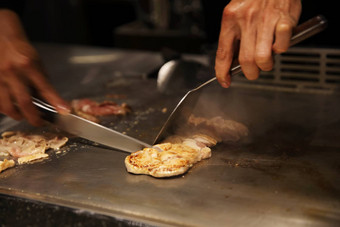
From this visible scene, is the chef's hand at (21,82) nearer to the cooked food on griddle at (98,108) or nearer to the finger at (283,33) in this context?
the cooked food on griddle at (98,108)

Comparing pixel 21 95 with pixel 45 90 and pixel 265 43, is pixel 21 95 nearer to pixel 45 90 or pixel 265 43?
pixel 45 90

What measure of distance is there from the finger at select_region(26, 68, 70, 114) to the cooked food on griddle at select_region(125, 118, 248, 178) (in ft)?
1.18

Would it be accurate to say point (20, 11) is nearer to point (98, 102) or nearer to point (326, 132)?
point (98, 102)

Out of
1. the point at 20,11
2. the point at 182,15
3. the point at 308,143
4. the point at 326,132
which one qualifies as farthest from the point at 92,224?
the point at 182,15

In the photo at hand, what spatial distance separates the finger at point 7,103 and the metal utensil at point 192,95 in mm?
597

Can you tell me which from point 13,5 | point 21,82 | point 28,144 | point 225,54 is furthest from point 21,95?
point 13,5

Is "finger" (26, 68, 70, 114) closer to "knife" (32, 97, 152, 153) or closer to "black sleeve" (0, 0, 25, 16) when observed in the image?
"knife" (32, 97, 152, 153)

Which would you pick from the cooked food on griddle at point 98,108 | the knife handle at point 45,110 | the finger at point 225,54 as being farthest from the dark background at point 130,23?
the knife handle at point 45,110

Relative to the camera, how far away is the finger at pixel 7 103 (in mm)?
1609

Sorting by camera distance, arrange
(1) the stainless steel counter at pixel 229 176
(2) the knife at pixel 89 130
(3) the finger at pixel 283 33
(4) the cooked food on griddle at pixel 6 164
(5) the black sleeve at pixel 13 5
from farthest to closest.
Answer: (5) the black sleeve at pixel 13 5 < (2) the knife at pixel 89 130 < (4) the cooked food on griddle at pixel 6 164 < (3) the finger at pixel 283 33 < (1) the stainless steel counter at pixel 229 176

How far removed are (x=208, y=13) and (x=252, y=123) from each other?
143 centimetres

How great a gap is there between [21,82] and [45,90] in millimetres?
98

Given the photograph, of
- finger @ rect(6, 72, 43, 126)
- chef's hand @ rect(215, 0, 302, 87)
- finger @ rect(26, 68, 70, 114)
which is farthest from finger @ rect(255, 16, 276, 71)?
finger @ rect(6, 72, 43, 126)

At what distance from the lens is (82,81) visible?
2678 mm
